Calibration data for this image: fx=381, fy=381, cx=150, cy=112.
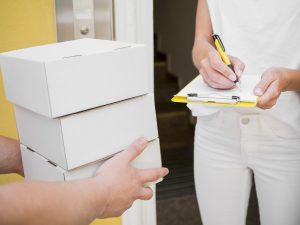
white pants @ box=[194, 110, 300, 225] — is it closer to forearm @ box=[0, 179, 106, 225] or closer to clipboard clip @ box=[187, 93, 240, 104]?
clipboard clip @ box=[187, 93, 240, 104]

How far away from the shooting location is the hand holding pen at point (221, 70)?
3.15 ft

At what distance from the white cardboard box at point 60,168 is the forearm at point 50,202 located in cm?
4

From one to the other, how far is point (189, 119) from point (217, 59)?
3.32 metres

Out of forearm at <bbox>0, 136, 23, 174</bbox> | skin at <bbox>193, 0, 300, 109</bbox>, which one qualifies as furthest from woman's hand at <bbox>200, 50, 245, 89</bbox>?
forearm at <bbox>0, 136, 23, 174</bbox>

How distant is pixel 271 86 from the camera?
93cm

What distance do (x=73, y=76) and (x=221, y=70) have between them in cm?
41

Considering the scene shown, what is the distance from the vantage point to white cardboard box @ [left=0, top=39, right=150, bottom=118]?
0.70m

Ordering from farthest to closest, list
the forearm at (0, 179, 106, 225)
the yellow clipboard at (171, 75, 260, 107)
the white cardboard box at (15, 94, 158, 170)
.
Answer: the yellow clipboard at (171, 75, 260, 107)
the white cardboard box at (15, 94, 158, 170)
the forearm at (0, 179, 106, 225)

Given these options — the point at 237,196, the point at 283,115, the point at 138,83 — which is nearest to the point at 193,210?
the point at 237,196

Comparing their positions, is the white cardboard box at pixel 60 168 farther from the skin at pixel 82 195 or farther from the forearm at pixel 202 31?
the forearm at pixel 202 31

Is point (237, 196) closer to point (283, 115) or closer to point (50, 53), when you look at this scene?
point (283, 115)

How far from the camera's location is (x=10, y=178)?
124cm

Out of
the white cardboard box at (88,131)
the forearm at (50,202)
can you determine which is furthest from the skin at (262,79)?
the forearm at (50,202)

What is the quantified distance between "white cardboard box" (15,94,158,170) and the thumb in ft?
0.86
